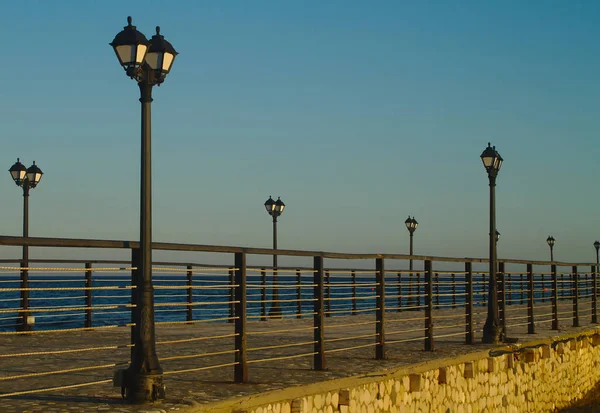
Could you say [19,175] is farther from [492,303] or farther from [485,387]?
[485,387]

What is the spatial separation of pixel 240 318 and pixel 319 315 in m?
1.54

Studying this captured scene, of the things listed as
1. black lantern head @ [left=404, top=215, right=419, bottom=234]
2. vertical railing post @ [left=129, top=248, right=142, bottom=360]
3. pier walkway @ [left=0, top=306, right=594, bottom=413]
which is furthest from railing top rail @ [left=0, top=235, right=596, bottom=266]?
black lantern head @ [left=404, top=215, right=419, bottom=234]

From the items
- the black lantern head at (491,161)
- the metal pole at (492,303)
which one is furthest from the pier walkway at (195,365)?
the black lantern head at (491,161)

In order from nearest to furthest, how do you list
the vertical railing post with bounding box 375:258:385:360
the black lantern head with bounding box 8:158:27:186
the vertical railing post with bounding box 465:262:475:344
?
the vertical railing post with bounding box 375:258:385:360 → the vertical railing post with bounding box 465:262:475:344 → the black lantern head with bounding box 8:158:27:186

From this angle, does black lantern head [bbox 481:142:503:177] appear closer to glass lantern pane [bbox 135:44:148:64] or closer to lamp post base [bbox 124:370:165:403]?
glass lantern pane [bbox 135:44:148:64]

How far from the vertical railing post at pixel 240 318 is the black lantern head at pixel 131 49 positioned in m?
2.21

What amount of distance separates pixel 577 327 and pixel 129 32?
48.8 feet

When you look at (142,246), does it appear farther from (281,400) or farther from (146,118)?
(281,400)

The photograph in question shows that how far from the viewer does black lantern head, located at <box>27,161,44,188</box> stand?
78.5ft

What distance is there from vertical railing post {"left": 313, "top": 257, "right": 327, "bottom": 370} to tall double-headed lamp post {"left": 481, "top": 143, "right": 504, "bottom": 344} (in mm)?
5905

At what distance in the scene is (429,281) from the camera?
13742mm

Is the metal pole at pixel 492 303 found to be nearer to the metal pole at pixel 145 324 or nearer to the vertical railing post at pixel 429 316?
the vertical railing post at pixel 429 316

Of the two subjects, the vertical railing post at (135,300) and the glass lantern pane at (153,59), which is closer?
the vertical railing post at (135,300)

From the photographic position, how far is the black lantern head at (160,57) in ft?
29.7
